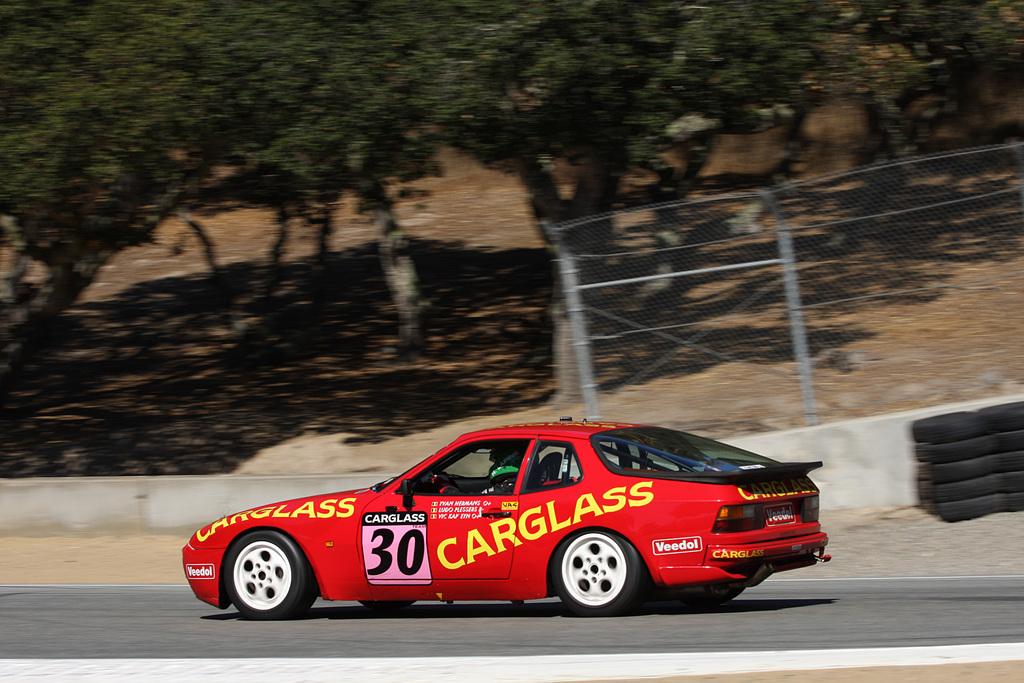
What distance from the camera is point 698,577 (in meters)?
6.98

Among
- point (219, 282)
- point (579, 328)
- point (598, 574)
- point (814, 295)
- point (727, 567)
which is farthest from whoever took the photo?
point (219, 282)

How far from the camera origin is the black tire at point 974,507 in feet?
35.3

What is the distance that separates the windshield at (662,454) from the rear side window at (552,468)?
18 centimetres

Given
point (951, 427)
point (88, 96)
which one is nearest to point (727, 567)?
point (951, 427)

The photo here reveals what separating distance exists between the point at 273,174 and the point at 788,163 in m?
10.8

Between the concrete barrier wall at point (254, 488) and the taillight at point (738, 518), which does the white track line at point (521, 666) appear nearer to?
the taillight at point (738, 518)

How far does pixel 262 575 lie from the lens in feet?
26.7

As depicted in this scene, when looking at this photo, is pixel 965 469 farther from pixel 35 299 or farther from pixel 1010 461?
pixel 35 299

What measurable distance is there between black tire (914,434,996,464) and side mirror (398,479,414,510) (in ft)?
17.6

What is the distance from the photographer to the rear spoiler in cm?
709

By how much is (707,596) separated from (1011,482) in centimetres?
479

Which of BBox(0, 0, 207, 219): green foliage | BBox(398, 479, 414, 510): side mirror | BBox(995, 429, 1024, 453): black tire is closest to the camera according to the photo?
BBox(398, 479, 414, 510): side mirror

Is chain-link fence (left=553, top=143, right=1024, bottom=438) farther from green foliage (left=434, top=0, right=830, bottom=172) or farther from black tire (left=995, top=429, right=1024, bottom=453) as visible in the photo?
green foliage (left=434, top=0, right=830, bottom=172)

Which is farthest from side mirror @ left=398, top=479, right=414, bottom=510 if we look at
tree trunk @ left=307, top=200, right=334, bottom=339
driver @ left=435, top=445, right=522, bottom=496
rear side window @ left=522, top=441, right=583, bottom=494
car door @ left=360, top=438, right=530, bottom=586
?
tree trunk @ left=307, top=200, right=334, bottom=339
